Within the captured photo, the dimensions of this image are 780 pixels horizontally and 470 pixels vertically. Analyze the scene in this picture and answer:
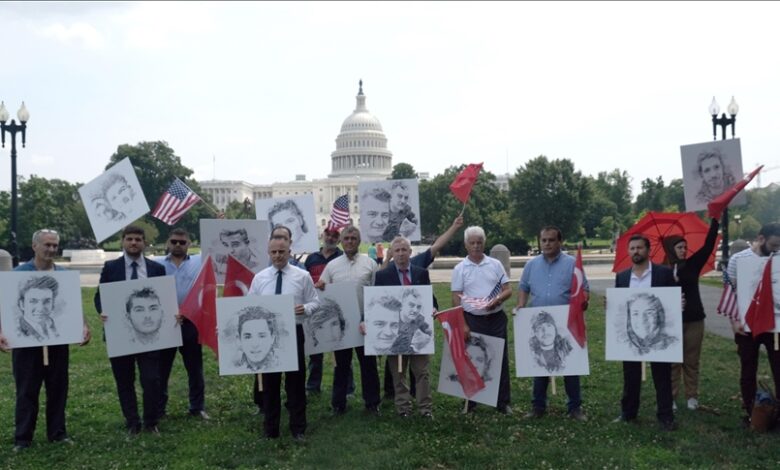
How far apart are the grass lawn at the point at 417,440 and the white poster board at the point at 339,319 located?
0.84 meters

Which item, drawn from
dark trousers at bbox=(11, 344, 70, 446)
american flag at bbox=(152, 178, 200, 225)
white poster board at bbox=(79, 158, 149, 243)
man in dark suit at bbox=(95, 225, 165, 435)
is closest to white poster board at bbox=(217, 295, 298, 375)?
man in dark suit at bbox=(95, 225, 165, 435)

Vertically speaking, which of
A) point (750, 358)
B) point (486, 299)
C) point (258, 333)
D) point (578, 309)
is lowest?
point (750, 358)

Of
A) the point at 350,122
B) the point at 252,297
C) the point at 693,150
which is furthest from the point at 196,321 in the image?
the point at 350,122

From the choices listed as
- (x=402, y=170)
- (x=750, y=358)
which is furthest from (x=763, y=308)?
(x=402, y=170)

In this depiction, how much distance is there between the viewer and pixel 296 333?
7.03 m

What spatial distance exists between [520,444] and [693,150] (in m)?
4.41

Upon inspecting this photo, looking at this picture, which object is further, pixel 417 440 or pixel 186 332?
pixel 186 332

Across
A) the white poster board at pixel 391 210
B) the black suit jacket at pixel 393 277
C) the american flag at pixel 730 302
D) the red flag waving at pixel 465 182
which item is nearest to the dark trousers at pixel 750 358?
the american flag at pixel 730 302

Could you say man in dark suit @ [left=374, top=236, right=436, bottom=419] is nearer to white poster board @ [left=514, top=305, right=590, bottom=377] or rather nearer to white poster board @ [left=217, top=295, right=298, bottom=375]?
white poster board @ [left=514, top=305, right=590, bottom=377]

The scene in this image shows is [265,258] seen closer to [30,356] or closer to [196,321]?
[196,321]

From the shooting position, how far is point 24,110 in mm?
20094

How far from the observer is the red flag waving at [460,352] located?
779 cm

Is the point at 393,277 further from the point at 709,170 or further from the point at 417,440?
the point at 709,170

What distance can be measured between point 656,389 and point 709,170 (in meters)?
2.93
